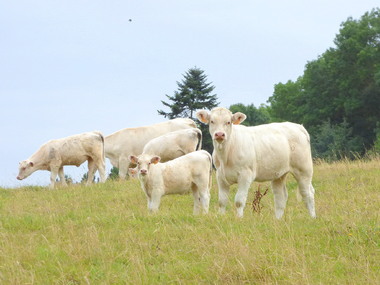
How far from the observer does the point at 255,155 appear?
35.8 feet

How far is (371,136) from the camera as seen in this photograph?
5456 cm

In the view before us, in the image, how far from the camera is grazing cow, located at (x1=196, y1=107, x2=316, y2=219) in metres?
10.5

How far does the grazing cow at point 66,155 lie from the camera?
2130cm

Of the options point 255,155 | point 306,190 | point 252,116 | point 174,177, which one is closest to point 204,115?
point 255,155

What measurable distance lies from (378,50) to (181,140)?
4307cm

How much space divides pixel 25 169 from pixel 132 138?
4172 mm

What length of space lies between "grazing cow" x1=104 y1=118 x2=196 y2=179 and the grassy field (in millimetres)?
11737

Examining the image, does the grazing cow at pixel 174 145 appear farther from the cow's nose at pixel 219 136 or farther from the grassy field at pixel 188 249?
the cow's nose at pixel 219 136

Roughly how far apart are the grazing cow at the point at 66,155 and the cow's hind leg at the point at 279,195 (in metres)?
10.7

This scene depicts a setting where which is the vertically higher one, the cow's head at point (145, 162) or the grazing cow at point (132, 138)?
the cow's head at point (145, 162)

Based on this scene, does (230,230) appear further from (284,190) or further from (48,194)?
(48,194)

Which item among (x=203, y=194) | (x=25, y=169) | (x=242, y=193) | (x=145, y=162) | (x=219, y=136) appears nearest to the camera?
(x=219, y=136)

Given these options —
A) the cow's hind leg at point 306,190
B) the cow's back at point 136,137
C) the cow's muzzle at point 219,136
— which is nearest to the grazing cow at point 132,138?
the cow's back at point 136,137

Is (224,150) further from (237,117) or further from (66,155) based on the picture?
(66,155)
